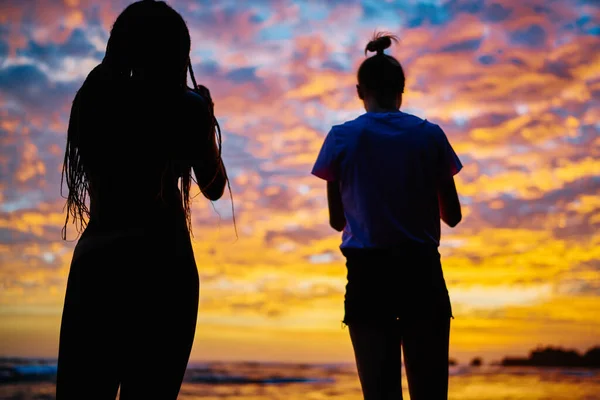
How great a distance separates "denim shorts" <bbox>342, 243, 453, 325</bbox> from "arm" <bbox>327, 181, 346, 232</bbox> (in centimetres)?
20

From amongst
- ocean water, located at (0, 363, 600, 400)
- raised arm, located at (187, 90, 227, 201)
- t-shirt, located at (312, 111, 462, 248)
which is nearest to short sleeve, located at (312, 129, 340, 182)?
t-shirt, located at (312, 111, 462, 248)

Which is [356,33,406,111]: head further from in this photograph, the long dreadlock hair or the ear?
the long dreadlock hair

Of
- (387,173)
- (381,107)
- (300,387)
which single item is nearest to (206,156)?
(387,173)

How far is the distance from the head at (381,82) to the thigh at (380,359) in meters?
0.89

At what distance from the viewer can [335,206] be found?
242 cm

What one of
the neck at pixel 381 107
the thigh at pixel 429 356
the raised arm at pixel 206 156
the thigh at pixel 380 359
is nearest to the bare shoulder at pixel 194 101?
the raised arm at pixel 206 156

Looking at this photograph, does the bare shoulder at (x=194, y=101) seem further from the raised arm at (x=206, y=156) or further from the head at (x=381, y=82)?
the head at (x=381, y=82)

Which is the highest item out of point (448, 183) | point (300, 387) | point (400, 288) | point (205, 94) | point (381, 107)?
point (381, 107)

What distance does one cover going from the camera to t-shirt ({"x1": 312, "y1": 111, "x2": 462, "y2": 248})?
7.49 ft

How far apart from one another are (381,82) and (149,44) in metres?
1.02

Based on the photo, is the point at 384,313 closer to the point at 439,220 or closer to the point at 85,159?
the point at 439,220

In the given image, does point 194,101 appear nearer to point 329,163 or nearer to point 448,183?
point 329,163

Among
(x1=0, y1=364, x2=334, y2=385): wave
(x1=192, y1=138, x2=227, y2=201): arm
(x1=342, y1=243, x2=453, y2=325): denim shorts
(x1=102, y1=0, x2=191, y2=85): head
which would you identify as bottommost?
(x1=0, y1=364, x2=334, y2=385): wave

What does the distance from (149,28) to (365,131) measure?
94cm
